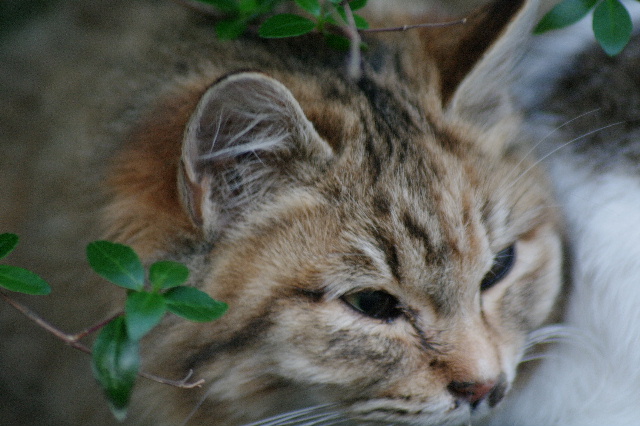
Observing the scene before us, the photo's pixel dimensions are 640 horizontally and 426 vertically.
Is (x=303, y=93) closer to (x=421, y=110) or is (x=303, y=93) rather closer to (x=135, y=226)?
(x=421, y=110)

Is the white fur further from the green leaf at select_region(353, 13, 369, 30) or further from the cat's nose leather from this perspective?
the green leaf at select_region(353, 13, 369, 30)

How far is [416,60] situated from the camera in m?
1.71

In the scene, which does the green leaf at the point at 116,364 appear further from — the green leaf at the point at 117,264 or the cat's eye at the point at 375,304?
the cat's eye at the point at 375,304

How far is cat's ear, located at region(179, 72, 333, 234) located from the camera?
1.29 meters

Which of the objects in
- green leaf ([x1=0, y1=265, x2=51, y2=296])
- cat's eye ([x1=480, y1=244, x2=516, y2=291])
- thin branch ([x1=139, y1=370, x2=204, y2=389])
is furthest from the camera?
cat's eye ([x1=480, y1=244, x2=516, y2=291])

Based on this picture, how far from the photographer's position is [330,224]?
1431 millimetres

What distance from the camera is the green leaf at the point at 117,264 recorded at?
1.24m

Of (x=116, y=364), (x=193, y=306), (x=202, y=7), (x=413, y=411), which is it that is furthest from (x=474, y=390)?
(x=202, y=7)

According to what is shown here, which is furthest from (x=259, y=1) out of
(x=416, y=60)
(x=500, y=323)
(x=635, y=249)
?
(x=635, y=249)

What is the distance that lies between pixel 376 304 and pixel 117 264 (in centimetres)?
56

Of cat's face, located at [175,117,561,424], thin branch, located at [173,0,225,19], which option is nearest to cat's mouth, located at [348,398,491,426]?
cat's face, located at [175,117,561,424]

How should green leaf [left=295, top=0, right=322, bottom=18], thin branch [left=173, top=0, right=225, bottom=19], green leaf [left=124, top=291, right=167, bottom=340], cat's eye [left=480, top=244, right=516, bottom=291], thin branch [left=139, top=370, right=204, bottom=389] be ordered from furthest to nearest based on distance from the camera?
1. thin branch [left=173, top=0, right=225, bottom=19]
2. cat's eye [left=480, top=244, right=516, bottom=291]
3. green leaf [left=295, top=0, right=322, bottom=18]
4. thin branch [left=139, top=370, right=204, bottom=389]
5. green leaf [left=124, top=291, right=167, bottom=340]

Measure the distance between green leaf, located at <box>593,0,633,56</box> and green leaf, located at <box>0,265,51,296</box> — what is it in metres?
1.36

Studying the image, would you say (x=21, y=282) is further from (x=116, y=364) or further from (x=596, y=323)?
(x=596, y=323)
